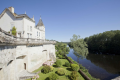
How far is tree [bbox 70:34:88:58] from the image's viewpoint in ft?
60.4

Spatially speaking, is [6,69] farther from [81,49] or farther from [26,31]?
[81,49]

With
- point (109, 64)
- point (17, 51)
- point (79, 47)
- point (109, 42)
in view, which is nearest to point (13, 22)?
point (17, 51)

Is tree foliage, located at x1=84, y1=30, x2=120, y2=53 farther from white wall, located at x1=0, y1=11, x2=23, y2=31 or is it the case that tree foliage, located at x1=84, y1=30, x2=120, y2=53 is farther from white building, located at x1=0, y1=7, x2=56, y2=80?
white wall, located at x1=0, y1=11, x2=23, y2=31

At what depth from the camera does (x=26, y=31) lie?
17078 millimetres

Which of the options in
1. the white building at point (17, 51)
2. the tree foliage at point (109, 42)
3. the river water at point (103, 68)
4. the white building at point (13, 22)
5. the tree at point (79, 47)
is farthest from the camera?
the tree foliage at point (109, 42)

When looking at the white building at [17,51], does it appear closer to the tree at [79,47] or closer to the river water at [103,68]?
the tree at [79,47]

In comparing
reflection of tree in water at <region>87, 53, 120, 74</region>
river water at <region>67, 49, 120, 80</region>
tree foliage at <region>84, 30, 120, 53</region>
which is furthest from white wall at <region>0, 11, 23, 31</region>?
tree foliage at <region>84, 30, 120, 53</region>

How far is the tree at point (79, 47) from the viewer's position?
18.4m

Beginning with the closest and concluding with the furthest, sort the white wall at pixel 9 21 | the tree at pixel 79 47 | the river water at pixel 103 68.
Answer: the river water at pixel 103 68 < the white wall at pixel 9 21 < the tree at pixel 79 47

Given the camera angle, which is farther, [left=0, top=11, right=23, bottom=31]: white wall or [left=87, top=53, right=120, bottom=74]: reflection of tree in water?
[left=87, top=53, right=120, bottom=74]: reflection of tree in water

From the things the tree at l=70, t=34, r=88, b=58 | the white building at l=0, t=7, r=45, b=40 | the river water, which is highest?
the white building at l=0, t=7, r=45, b=40

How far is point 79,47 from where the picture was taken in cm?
1956

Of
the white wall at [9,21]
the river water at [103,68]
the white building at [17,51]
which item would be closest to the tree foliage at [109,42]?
the river water at [103,68]

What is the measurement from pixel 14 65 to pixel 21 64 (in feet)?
8.70
